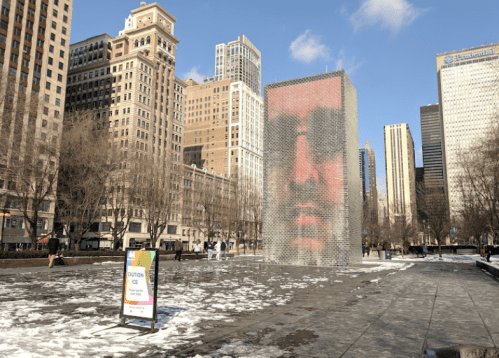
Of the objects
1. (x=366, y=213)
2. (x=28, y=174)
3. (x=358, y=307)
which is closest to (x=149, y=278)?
(x=358, y=307)

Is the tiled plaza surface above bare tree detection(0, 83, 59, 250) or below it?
below

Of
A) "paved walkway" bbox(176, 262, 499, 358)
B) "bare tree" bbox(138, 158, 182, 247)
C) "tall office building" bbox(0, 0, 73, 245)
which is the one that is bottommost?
"paved walkway" bbox(176, 262, 499, 358)

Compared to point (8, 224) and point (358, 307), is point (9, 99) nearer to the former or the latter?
point (358, 307)

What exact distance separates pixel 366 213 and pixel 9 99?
69.7 meters

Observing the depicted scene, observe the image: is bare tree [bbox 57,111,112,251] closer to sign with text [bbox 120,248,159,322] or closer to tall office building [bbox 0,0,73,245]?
sign with text [bbox 120,248,159,322]

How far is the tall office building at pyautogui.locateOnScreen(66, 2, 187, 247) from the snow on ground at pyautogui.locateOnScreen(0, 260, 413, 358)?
3026 inches

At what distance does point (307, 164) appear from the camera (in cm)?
2919

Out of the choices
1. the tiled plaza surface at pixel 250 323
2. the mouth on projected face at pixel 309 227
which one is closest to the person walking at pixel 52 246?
the tiled plaza surface at pixel 250 323

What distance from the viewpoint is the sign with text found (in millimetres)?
6438

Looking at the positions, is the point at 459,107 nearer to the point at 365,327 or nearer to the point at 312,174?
the point at 312,174

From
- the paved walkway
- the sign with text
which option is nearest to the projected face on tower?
the paved walkway

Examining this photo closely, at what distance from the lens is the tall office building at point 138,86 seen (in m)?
94.5

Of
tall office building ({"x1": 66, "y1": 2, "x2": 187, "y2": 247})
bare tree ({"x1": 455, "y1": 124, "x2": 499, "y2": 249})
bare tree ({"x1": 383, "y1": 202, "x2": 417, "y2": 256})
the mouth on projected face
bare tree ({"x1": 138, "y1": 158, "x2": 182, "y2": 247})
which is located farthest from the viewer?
tall office building ({"x1": 66, "y1": 2, "x2": 187, "y2": 247})

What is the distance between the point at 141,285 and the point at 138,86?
96786 mm
